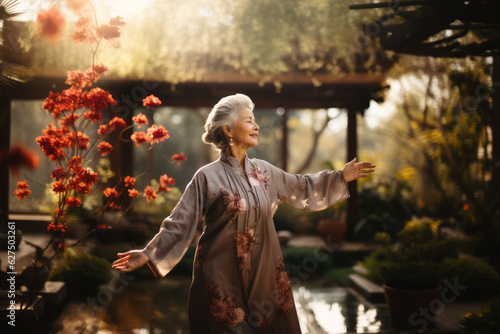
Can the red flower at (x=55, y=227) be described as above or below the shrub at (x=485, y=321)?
above

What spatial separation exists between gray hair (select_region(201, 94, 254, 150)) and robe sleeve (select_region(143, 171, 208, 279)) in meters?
0.33

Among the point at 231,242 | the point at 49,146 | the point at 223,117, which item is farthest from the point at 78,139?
the point at 231,242

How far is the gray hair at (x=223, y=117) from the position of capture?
3.11 m

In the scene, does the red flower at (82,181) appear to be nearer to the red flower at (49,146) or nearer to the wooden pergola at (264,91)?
the red flower at (49,146)

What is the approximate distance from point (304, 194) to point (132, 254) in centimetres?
132

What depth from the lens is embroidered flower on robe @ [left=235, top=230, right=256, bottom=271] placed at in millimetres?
2941

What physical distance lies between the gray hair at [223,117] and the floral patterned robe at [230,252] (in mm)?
133

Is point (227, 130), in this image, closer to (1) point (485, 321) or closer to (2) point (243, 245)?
(2) point (243, 245)

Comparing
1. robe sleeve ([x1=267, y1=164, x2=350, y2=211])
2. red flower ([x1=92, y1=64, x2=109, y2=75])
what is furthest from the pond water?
red flower ([x1=92, y1=64, x2=109, y2=75])

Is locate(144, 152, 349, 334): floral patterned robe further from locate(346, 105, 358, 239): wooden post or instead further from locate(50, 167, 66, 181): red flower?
locate(346, 105, 358, 239): wooden post

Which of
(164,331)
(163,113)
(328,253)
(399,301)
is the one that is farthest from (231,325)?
(163,113)

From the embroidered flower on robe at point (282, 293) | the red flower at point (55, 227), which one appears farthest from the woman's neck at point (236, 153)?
the red flower at point (55, 227)

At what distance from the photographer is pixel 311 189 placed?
3.36 m

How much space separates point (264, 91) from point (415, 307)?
663 centimetres
